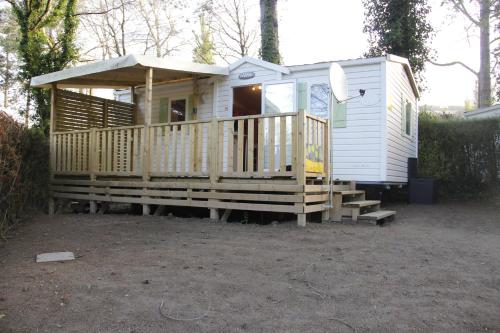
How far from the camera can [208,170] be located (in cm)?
666

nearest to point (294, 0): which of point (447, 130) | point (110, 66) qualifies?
point (447, 130)

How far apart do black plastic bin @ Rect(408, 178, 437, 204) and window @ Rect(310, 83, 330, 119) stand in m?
2.91

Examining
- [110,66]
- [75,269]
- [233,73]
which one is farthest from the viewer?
[233,73]

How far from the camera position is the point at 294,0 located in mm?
18391

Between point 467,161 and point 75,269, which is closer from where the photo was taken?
point 75,269

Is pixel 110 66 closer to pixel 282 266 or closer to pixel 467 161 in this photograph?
pixel 282 266

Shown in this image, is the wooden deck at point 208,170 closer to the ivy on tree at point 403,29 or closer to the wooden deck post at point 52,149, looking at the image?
the wooden deck post at point 52,149

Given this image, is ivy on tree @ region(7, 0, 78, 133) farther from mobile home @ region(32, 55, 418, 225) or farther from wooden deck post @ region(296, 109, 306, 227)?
wooden deck post @ region(296, 109, 306, 227)

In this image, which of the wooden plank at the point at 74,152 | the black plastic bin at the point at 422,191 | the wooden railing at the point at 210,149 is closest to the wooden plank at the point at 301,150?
the wooden railing at the point at 210,149

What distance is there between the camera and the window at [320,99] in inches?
A: 345

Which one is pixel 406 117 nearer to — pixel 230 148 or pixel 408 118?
pixel 408 118

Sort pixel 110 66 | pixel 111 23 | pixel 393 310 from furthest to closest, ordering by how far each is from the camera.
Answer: pixel 111 23, pixel 110 66, pixel 393 310

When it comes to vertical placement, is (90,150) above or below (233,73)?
below

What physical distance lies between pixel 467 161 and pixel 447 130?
942mm
